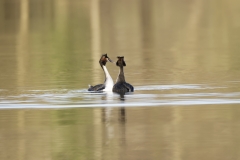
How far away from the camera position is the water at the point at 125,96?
48.3 feet

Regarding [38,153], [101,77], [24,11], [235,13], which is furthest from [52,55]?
[24,11]

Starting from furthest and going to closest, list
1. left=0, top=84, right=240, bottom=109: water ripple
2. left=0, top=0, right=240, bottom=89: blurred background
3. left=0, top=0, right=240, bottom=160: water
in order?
left=0, top=0, right=240, bottom=89: blurred background < left=0, top=84, right=240, bottom=109: water ripple < left=0, top=0, right=240, bottom=160: water

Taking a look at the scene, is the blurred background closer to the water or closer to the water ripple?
the water

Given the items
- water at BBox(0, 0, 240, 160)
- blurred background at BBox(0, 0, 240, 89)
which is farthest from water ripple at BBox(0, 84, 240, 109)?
blurred background at BBox(0, 0, 240, 89)

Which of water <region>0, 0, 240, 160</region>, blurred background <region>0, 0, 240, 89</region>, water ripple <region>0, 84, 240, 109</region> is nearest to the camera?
water <region>0, 0, 240, 160</region>

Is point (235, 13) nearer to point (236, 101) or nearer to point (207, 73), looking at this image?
point (207, 73)

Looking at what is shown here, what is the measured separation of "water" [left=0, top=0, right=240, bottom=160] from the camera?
14719mm

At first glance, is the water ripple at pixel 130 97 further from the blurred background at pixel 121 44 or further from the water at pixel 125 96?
the blurred background at pixel 121 44

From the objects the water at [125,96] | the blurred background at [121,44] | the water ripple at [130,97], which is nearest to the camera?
the water at [125,96]

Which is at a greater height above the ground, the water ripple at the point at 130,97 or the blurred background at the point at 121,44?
the blurred background at the point at 121,44

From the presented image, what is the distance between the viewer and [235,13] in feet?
188

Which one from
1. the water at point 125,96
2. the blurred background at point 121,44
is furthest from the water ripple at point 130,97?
the blurred background at point 121,44

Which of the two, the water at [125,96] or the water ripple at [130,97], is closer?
the water at [125,96]

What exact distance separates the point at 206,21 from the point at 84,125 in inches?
1396
